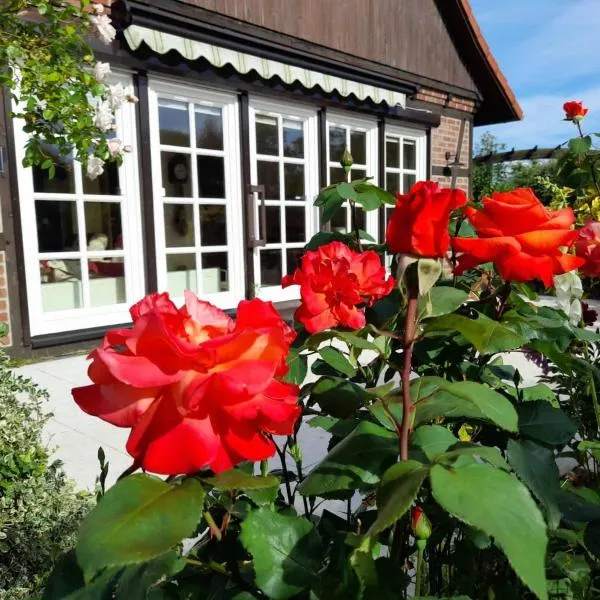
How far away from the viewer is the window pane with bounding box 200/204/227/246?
205 inches

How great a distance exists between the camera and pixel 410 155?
7.37 meters

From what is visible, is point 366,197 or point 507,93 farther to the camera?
point 507,93

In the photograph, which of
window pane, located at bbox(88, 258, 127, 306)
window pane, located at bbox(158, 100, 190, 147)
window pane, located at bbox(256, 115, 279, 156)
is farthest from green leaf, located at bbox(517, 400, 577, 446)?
window pane, located at bbox(256, 115, 279, 156)

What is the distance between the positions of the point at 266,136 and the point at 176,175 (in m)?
1.15

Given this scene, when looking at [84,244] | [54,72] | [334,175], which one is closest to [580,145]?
[54,72]

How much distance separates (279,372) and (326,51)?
6.17 m

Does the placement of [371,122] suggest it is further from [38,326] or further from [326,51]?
[38,326]

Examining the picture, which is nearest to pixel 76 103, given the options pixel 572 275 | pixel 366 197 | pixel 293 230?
pixel 366 197

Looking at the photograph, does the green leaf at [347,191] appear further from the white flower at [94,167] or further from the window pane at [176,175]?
the window pane at [176,175]

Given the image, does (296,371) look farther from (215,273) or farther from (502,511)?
(215,273)

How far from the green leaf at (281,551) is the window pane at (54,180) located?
161 inches

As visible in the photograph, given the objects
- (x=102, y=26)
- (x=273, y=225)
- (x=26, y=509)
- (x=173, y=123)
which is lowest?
(x=26, y=509)

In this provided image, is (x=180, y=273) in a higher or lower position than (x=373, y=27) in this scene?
lower

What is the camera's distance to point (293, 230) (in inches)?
239
